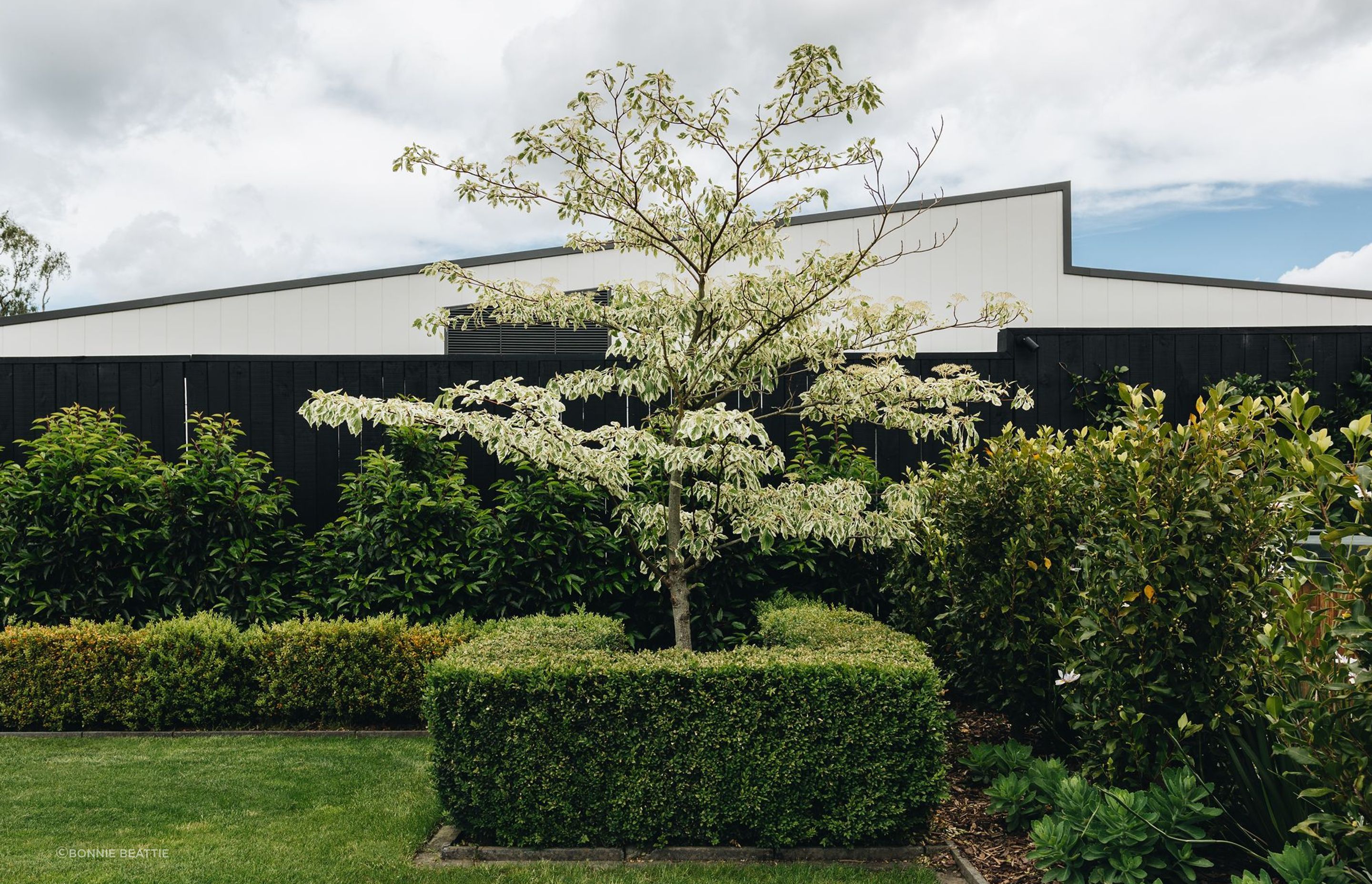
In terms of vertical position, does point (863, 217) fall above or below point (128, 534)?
above

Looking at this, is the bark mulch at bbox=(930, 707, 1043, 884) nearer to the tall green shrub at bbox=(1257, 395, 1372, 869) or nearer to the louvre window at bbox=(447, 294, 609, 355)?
the tall green shrub at bbox=(1257, 395, 1372, 869)

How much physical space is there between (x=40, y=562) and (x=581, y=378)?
15.6 feet

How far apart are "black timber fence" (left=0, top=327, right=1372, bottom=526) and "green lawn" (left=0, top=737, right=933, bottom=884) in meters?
2.25

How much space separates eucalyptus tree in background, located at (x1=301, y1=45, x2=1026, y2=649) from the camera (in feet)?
13.9

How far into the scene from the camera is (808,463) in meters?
6.39

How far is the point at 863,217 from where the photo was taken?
11.5 meters

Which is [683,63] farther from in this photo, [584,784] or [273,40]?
[273,40]

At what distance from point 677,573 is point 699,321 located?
5.12ft

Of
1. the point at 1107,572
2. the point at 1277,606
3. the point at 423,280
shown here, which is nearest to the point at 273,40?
the point at 423,280

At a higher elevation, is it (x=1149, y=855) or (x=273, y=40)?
(x=273, y=40)

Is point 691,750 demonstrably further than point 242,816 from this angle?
No

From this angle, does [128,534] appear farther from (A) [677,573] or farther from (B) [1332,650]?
(B) [1332,650]

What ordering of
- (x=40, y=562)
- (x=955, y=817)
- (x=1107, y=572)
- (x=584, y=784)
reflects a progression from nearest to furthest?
(x=1107, y=572) < (x=584, y=784) < (x=955, y=817) < (x=40, y=562)

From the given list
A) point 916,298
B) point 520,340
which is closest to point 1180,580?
point 916,298
